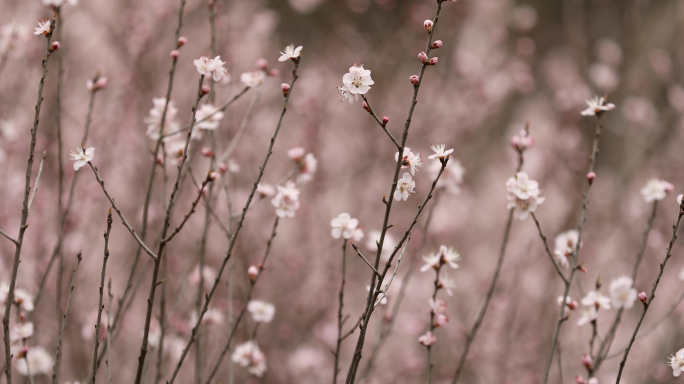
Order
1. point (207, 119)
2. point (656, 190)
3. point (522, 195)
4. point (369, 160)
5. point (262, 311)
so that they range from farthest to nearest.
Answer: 1. point (369, 160)
2. point (262, 311)
3. point (656, 190)
4. point (207, 119)
5. point (522, 195)

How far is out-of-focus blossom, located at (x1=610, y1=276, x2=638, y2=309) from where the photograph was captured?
5.50 ft

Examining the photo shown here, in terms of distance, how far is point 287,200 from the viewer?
65.4 inches

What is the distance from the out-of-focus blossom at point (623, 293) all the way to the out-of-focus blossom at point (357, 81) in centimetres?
113

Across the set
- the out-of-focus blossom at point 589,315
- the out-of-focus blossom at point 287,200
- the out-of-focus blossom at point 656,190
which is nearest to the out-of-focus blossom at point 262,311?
the out-of-focus blossom at point 287,200

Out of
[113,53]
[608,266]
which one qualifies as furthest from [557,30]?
[113,53]

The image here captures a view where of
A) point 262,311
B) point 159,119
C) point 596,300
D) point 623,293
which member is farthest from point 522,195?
point 159,119

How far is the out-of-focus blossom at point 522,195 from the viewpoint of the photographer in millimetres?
1562

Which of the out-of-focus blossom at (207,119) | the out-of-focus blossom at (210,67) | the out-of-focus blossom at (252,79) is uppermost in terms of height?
the out-of-focus blossom at (252,79)

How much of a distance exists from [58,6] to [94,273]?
2993mm

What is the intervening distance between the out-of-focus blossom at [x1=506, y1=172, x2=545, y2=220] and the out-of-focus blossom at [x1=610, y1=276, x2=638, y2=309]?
1.50 feet

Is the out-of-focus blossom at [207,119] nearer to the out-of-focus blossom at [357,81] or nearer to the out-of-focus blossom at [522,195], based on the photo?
the out-of-focus blossom at [357,81]

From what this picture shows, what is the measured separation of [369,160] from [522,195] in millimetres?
3084

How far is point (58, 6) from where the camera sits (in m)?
1.53

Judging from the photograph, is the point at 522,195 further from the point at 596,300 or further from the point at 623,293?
the point at 623,293
